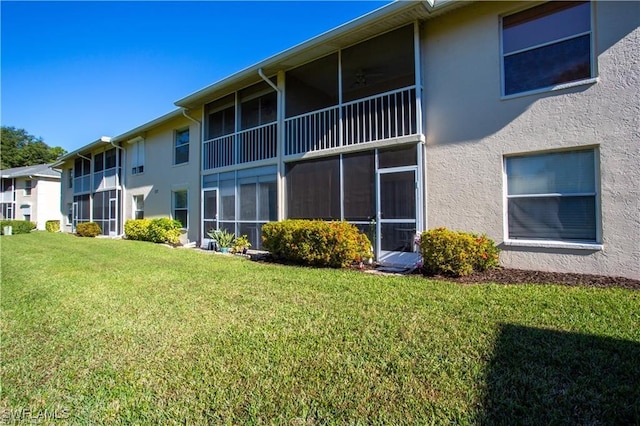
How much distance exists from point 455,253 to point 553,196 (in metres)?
2.25

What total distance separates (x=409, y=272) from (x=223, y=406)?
17.6ft

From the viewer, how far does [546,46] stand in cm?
656

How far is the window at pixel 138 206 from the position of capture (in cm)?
1802

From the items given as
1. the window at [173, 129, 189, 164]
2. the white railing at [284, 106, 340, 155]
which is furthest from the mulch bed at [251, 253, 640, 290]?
the window at [173, 129, 189, 164]

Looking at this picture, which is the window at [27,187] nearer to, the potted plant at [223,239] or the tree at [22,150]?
the tree at [22,150]

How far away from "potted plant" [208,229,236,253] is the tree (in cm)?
5674

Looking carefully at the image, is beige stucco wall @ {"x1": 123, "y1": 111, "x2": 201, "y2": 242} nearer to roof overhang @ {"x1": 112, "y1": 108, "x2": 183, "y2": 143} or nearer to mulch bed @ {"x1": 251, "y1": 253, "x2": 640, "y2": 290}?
roof overhang @ {"x1": 112, "y1": 108, "x2": 183, "y2": 143}

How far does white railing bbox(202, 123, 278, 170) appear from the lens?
1116 cm

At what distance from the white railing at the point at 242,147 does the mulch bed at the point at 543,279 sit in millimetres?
7247

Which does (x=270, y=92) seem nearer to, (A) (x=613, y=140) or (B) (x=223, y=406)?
(A) (x=613, y=140)

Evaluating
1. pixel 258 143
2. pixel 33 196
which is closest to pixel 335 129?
pixel 258 143

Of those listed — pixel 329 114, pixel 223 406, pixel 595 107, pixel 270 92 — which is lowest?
pixel 223 406

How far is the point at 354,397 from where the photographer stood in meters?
2.55

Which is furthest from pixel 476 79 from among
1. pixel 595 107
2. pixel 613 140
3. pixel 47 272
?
pixel 47 272
